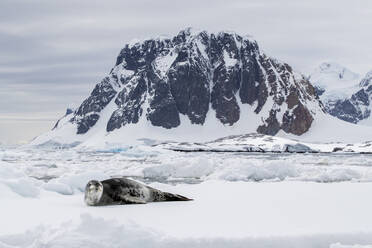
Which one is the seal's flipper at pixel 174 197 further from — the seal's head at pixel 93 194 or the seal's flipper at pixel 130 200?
the seal's head at pixel 93 194

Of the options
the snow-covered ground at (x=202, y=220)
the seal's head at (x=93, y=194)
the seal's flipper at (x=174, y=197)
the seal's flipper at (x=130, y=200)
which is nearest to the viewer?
the snow-covered ground at (x=202, y=220)

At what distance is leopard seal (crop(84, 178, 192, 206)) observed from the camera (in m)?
8.44

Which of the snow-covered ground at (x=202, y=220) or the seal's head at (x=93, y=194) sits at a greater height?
the seal's head at (x=93, y=194)

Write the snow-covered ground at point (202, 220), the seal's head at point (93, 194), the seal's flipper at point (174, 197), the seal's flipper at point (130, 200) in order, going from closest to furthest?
the snow-covered ground at point (202, 220) < the seal's head at point (93, 194) < the seal's flipper at point (130, 200) < the seal's flipper at point (174, 197)

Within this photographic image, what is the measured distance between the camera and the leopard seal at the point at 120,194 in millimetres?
8438

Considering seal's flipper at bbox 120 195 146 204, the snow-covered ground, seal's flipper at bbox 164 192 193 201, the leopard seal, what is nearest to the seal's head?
the leopard seal

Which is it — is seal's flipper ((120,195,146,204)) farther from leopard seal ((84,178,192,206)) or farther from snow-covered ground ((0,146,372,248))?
snow-covered ground ((0,146,372,248))

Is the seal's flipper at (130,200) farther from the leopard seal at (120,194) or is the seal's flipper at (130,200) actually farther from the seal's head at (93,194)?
the seal's head at (93,194)

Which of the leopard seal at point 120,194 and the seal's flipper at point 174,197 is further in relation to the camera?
the seal's flipper at point 174,197

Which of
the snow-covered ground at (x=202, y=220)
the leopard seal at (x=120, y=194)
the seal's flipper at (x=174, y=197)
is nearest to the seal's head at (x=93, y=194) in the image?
the leopard seal at (x=120, y=194)

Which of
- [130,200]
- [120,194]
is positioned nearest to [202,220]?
[130,200]

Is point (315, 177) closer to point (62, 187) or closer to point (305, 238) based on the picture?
point (62, 187)

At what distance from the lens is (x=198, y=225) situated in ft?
20.4

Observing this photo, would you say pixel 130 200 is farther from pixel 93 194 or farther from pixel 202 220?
pixel 202 220
